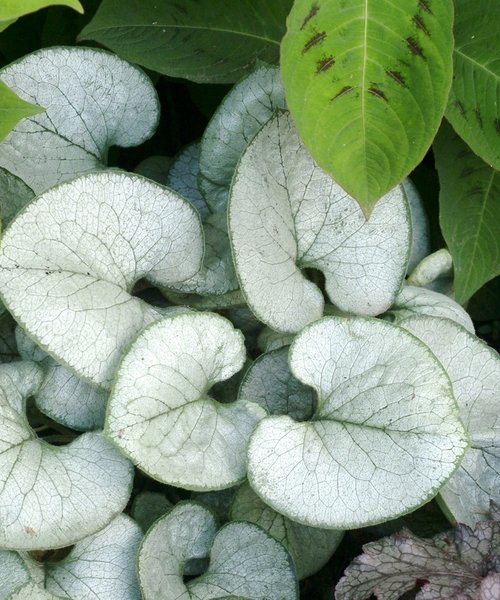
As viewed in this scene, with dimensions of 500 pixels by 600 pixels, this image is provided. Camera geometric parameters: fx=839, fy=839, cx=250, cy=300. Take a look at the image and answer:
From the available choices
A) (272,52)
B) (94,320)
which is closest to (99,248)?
(94,320)

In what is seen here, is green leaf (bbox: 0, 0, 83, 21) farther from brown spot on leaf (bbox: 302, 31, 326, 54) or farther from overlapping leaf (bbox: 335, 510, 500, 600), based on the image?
overlapping leaf (bbox: 335, 510, 500, 600)

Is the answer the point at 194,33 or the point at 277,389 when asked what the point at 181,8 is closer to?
the point at 194,33

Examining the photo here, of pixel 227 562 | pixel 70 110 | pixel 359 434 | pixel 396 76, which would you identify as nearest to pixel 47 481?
pixel 227 562

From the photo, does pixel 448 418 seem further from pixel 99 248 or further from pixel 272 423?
pixel 99 248

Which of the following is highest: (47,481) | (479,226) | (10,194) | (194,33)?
(194,33)

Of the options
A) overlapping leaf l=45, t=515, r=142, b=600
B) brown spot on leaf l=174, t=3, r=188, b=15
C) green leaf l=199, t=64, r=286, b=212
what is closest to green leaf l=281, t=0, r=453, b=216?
green leaf l=199, t=64, r=286, b=212

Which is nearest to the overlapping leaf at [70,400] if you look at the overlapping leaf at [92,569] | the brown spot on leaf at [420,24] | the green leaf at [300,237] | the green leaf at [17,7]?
the overlapping leaf at [92,569]

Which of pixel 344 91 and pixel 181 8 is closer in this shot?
pixel 344 91
